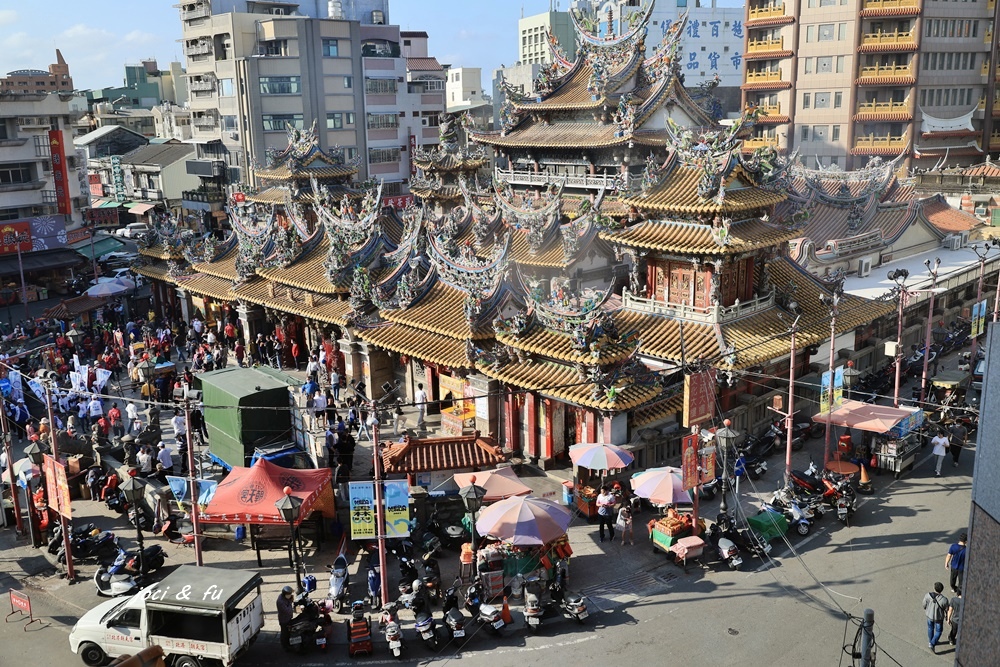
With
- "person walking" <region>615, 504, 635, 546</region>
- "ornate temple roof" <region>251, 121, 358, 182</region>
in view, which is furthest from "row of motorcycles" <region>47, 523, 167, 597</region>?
"ornate temple roof" <region>251, 121, 358, 182</region>

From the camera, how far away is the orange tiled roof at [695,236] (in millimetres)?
28922

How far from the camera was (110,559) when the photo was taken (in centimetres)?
2414

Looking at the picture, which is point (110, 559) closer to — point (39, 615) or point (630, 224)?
point (39, 615)

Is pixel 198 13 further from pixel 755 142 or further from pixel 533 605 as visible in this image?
pixel 533 605

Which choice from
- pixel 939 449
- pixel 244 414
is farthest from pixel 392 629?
pixel 939 449

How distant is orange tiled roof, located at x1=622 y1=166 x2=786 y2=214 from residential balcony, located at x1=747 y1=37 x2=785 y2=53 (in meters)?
52.4

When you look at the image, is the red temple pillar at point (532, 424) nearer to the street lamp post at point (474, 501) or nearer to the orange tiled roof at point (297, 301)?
the street lamp post at point (474, 501)

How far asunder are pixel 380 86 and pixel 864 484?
219 feet

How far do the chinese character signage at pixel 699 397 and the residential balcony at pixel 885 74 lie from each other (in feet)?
187

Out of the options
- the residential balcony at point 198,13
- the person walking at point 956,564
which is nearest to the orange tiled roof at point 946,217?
the person walking at point 956,564

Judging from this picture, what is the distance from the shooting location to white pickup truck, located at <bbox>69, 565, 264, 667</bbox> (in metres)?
18.8

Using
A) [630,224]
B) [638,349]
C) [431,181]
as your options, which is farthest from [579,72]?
[638,349]

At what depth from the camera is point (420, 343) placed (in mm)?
32969

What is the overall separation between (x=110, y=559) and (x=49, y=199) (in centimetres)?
4657
